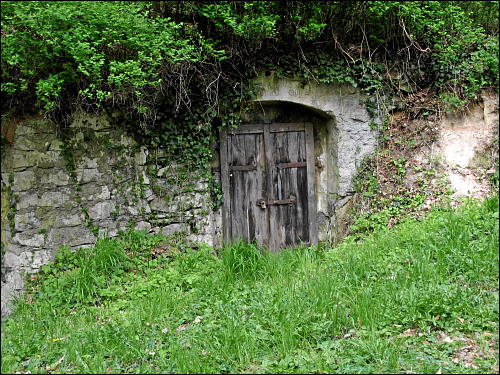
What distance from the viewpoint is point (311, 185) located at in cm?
653

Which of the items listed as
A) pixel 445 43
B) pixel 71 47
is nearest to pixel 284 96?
pixel 445 43

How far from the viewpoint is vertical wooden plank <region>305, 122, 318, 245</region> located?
648cm

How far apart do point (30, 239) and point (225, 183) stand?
8.03 ft

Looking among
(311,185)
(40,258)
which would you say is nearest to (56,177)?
(40,258)

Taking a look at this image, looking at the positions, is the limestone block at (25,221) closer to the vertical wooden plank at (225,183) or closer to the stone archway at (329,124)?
the vertical wooden plank at (225,183)

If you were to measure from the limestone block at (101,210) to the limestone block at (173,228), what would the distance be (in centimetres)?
67

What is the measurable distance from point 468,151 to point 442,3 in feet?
6.40

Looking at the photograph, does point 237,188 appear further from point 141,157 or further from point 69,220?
point 69,220

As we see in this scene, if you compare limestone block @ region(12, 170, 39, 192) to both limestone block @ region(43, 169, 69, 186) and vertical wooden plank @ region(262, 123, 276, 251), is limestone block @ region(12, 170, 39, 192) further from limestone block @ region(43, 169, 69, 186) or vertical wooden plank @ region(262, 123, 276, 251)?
vertical wooden plank @ region(262, 123, 276, 251)

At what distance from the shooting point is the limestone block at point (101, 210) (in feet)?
17.6

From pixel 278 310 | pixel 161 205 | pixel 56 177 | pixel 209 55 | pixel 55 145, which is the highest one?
pixel 209 55

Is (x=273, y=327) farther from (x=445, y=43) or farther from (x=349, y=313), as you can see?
(x=445, y=43)

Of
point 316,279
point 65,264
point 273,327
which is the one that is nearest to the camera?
point 273,327

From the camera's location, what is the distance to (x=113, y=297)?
4645 mm
